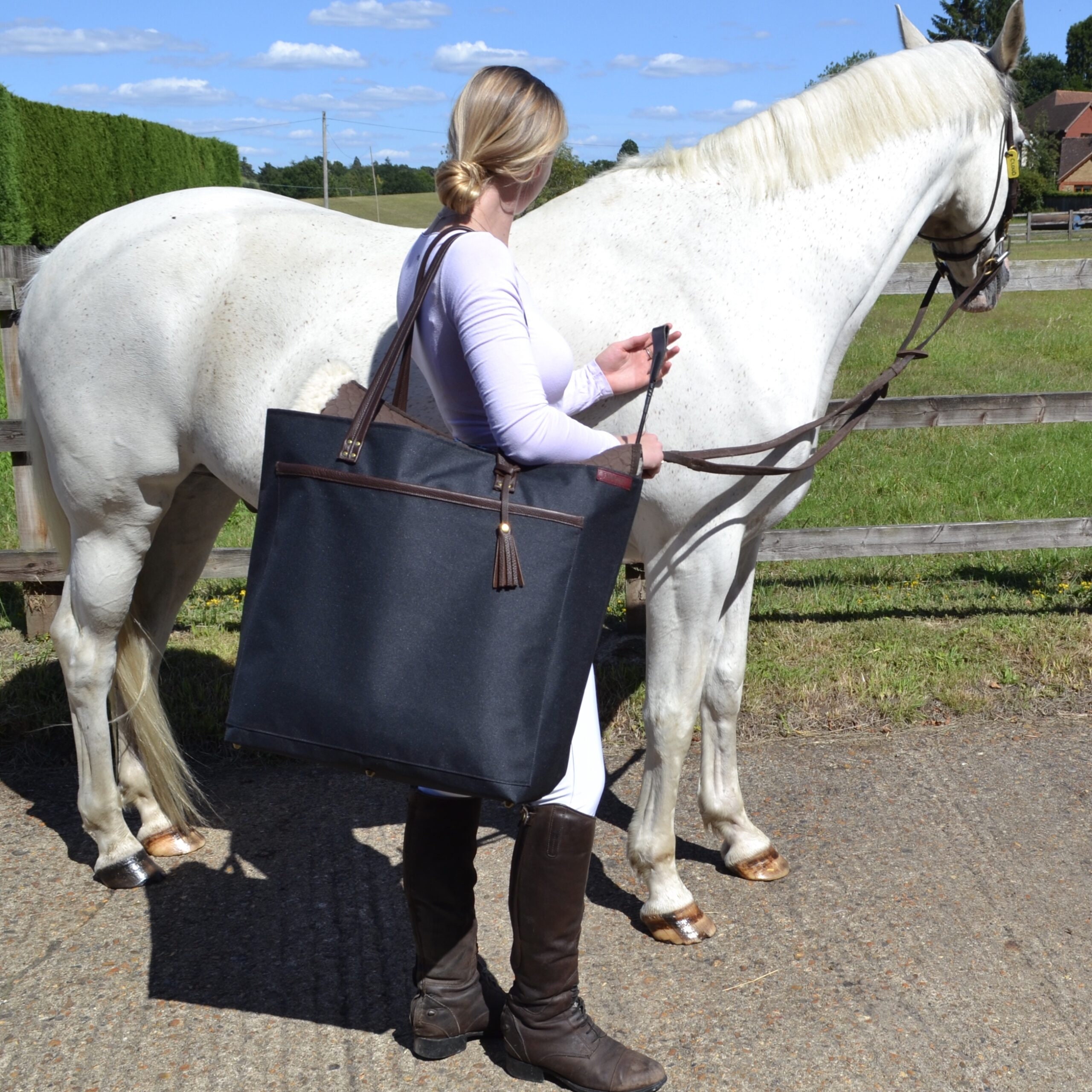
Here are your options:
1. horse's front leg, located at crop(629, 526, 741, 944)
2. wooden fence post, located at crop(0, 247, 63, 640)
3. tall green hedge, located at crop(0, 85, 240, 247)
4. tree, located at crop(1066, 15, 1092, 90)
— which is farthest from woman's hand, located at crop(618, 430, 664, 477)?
tree, located at crop(1066, 15, 1092, 90)

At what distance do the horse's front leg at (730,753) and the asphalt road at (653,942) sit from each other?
88mm

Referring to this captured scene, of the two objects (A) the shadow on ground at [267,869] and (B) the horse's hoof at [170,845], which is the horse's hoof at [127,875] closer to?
(A) the shadow on ground at [267,869]

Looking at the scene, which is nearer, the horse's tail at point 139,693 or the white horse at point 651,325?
the white horse at point 651,325

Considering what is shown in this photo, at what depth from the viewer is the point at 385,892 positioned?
9.72ft

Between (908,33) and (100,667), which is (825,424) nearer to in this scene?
(908,33)

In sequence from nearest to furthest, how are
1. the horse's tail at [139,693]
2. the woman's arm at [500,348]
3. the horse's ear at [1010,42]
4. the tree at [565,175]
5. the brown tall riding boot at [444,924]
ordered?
the woman's arm at [500,348]
the brown tall riding boot at [444,924]
the horse's ear at [1010,42]
the horse's tail at [139,693]
the tree at [565,175]

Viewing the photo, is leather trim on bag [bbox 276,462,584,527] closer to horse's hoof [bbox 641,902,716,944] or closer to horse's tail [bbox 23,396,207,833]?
horse's hoof [bbox 641,902,716,944]

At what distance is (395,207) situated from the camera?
4238 cm

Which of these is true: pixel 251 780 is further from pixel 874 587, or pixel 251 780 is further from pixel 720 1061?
pixel 874 587

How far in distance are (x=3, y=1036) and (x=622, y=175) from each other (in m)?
2.47

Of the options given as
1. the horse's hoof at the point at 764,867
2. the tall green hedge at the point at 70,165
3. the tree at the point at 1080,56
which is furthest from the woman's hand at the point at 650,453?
the tree at the point at 1080,56

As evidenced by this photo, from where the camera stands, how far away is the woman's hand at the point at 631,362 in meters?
2.28

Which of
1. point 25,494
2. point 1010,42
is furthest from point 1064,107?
point 25,494

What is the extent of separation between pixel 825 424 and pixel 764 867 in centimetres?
123
